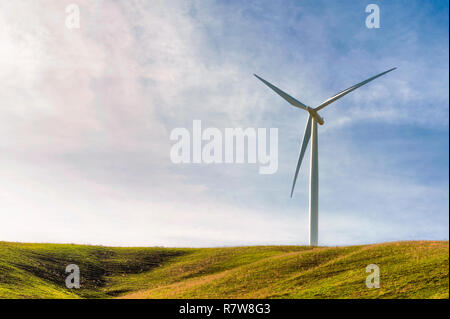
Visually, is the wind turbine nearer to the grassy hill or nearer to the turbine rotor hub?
the turbine rotor hub

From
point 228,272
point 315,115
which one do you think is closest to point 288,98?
point 315,115

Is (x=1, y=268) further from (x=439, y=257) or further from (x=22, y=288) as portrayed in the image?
(x=439, y=257)

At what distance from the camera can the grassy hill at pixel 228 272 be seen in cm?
3497

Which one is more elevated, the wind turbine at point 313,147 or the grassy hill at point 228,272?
the wind turbine at point 313,147

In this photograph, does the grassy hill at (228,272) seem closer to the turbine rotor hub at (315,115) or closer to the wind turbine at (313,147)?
the wind turbine at (313,147)

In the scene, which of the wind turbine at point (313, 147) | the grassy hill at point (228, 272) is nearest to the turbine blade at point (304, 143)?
the wind turbine at point (313, 147)

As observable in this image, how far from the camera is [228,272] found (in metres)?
45.9

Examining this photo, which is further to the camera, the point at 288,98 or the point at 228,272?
the point at 288,98

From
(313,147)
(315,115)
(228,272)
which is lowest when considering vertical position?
(228,272)

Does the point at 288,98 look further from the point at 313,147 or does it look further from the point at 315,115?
the point at 313,147

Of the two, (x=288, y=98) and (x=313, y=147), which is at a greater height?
(x=288, y=98)

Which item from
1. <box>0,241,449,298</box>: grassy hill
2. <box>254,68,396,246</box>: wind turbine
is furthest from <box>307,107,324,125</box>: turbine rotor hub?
<box>0,241,449,298</box>: grassy hill
